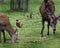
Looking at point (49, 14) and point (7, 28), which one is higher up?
point (49, 14)

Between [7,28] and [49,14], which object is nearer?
[7,28]

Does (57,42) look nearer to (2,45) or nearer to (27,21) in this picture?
(2,45)

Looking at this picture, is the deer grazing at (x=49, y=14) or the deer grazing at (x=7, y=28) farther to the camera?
the deer grazing at (x=49, y=14)

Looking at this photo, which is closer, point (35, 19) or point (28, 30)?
point (28, 30)

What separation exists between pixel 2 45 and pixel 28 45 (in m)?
0.96

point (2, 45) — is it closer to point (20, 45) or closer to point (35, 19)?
point (20, 45)

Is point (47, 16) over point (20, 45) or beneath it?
over

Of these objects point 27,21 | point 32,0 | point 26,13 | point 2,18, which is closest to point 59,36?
point 2,18

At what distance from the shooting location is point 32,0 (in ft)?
93.7

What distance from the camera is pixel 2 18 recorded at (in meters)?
12.0

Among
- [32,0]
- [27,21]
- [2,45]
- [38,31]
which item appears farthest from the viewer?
[32,0]

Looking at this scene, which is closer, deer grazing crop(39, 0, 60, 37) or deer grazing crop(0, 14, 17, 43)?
deer grazing crop(0, 14, 17, 43)

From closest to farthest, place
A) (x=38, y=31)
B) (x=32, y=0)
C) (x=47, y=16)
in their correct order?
(x=47, y=16), (x=38, y=31), (x=32, y=0)

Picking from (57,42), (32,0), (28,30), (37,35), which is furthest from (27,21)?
(32,0)
